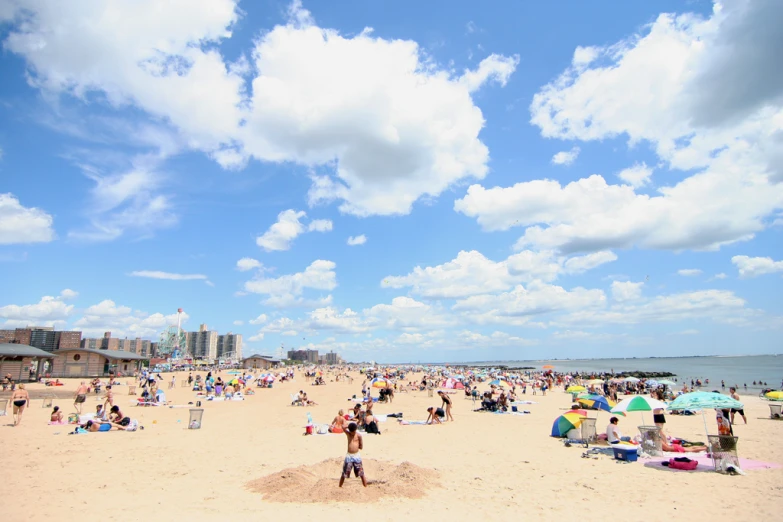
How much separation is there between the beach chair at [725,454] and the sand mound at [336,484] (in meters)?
6.00

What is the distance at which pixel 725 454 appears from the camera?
9.26 meters

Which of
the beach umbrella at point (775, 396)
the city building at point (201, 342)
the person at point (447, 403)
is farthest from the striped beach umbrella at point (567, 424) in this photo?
the city building at point (201, 342)

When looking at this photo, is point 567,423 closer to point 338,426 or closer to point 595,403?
point 595,403

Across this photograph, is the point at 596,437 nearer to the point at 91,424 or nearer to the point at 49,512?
the point at 49,512

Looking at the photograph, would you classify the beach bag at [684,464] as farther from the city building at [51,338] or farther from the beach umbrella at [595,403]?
the city building at [51,338]

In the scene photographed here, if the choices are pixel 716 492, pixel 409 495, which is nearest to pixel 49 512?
pixel 409 495

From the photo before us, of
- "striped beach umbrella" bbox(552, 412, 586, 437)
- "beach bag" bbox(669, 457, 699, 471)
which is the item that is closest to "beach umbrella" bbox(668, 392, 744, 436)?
"beach bag" bbox(669, 457, 699, 471)

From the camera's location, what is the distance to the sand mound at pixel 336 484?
290 inches

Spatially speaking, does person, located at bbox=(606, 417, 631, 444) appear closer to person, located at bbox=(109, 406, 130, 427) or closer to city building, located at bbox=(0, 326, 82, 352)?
person, located at bbox=(109, 406, 130, 427)

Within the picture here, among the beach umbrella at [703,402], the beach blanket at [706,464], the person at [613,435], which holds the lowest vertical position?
the beach blanket at [706,464]

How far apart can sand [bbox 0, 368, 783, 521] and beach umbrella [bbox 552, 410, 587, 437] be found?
0.38m

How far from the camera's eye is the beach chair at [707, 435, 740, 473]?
916 centimetres

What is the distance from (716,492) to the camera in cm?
789

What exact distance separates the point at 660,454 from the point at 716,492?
2.86 metres
